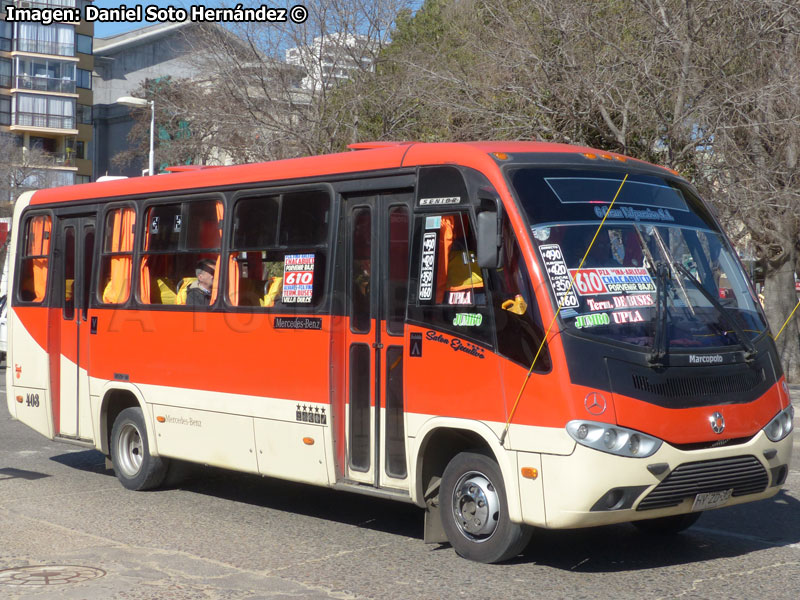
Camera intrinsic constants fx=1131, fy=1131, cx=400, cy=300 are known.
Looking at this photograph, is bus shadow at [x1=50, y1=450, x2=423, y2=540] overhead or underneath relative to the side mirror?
underneath

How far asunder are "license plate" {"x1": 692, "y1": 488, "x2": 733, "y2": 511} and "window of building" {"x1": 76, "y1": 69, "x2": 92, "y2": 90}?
74.7m

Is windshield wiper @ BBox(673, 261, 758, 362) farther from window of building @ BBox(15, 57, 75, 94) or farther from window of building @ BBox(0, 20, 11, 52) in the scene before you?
window of building @ BBox(0, 20, 11, 52)

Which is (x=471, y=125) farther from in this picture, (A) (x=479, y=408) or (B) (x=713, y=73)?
(A) (x=479, y=408)

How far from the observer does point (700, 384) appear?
6906mm

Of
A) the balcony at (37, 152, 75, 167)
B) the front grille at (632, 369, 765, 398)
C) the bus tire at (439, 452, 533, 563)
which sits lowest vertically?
the bus tire at (439, 452, 533, 563)

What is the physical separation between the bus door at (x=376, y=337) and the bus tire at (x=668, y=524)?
1.83 m

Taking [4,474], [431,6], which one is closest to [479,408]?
[4,474]

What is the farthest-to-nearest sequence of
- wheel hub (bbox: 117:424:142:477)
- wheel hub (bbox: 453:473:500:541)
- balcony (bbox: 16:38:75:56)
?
1. balcony (bbox: 16:38:75:56)
2. wheel hub (bbox: 117:424:142:477)
3. wheel hub (bbox: 453:473:500:541)

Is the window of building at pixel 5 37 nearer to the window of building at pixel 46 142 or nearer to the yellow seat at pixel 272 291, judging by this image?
the window of building at pixel 46 142

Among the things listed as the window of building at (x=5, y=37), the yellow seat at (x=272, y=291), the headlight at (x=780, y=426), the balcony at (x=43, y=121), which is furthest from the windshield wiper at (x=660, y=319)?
the window of building at (x=5, y=37)

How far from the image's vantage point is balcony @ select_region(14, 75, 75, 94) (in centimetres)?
7456

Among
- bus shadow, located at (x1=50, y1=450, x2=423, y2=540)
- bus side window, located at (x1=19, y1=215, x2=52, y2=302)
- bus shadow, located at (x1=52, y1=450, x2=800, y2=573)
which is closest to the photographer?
bus shadow, located at (x1=52, y1=450, x2=800, y2=573)

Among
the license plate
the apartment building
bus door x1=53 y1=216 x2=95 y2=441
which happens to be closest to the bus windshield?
the license plate

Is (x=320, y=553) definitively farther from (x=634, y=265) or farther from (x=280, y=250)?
(x=634, y=265)
